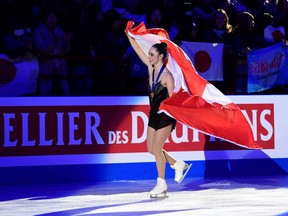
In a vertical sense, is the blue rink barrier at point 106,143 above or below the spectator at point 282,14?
below

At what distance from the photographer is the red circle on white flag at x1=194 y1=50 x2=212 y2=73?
1201cm

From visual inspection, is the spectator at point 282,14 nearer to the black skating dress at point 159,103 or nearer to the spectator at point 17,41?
the spectator at point 17,41

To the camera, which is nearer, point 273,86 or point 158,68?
point 158,68

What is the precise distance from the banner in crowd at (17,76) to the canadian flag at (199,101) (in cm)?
195

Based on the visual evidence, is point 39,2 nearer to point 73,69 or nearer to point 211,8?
point 73,69

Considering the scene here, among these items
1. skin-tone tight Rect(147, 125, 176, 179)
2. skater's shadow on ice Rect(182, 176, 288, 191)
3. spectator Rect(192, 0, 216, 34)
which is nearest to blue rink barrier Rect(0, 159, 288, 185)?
skater's shadow on ice Rect(182, 176, 288, 191)

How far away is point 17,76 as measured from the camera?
1090 cm

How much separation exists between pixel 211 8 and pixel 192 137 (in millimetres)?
3049

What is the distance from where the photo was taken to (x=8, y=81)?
1082cm

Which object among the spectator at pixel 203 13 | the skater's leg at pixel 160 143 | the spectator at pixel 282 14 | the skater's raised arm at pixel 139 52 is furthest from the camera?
the spectator at pixel 282 14

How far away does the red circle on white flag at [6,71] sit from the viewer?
10766 millimetres

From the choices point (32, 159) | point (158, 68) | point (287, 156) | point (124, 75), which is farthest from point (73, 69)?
point (287, 156)

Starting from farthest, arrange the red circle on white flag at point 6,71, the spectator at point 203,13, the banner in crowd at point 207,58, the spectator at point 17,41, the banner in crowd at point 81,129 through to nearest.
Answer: the spectator at point 203,13
the banner in crowd at point 207,58
the spectator at point 17,41
the red circle on white flag at point 6,71
the banner in crowd at point 81,129

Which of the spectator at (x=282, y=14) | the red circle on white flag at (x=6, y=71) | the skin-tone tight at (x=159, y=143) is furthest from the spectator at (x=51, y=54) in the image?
the spectator at (x=282, y=14)
